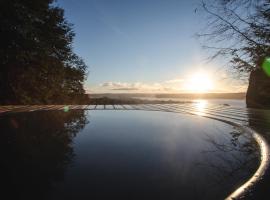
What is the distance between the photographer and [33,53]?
1603cm

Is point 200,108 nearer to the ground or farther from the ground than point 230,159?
farther from the ground

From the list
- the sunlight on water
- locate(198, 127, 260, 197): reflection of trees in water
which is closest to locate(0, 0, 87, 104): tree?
the sunlight on water

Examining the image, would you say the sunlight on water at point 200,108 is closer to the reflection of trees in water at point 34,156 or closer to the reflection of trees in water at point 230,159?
the reflection of trees in water at point 230,159

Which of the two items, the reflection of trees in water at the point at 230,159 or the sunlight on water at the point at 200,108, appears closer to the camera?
the reflection of trees in water at the point at 230,159

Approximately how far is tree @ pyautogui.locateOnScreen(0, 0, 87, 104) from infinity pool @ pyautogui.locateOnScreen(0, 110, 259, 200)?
441 inches

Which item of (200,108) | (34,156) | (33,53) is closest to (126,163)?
(34,156)

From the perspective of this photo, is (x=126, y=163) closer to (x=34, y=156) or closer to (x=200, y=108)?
(x=34, y=156)

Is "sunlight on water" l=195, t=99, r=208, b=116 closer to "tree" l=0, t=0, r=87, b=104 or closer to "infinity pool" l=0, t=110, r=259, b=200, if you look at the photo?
"infinity pool" l=0, t=110, r=259, b=200

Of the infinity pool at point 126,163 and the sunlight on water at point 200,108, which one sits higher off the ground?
the sunlight on water at point 200,108

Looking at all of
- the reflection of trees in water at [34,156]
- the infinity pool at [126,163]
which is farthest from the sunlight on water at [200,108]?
the reflection of trees in water at [34,156]

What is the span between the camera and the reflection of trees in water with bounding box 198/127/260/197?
8.01 ft

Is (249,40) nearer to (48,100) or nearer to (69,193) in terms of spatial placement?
(69,193)

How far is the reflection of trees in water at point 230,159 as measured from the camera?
8.01 feet

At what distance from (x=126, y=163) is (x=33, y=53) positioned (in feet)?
48.6
